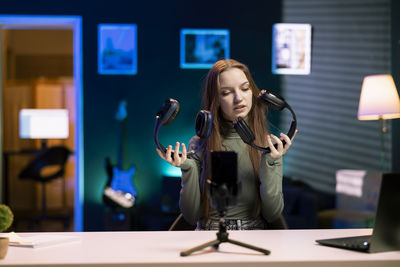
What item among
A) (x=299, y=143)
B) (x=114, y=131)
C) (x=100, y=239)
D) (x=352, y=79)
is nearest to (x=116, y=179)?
(x=114, y=131)

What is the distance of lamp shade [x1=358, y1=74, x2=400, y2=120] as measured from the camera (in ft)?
13.6

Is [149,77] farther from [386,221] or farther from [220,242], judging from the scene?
[386,221]

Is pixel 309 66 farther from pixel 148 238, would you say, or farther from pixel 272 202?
pixel 148 238

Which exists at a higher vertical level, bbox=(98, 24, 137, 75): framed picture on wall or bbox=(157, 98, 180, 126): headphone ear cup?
bbox=(98, 24, 137, 75): framed picture on wall

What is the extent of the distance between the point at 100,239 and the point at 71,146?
21.0 feet

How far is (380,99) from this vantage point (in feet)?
13.7

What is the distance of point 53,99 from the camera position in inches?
297

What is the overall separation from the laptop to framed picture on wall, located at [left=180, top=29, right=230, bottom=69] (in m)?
3.63

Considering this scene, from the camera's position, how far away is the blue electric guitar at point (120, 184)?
4602 millimetres

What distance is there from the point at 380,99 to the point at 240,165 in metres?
2.47

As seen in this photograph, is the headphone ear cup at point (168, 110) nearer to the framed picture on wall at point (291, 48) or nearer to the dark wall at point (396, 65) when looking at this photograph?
the framed picture on wall at point (291, 48)

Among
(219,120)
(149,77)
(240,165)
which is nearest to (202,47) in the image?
(149,77)

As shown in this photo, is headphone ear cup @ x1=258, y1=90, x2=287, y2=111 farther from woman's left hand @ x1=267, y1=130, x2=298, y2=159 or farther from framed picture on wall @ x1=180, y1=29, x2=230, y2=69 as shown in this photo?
framed picture on wall @ x1=180, y1=29, x2=230, y2=69

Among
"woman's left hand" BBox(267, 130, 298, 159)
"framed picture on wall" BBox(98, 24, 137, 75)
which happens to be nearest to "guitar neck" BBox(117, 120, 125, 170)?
"framed picture on wall" BBox(98, 24, 137, 75)
